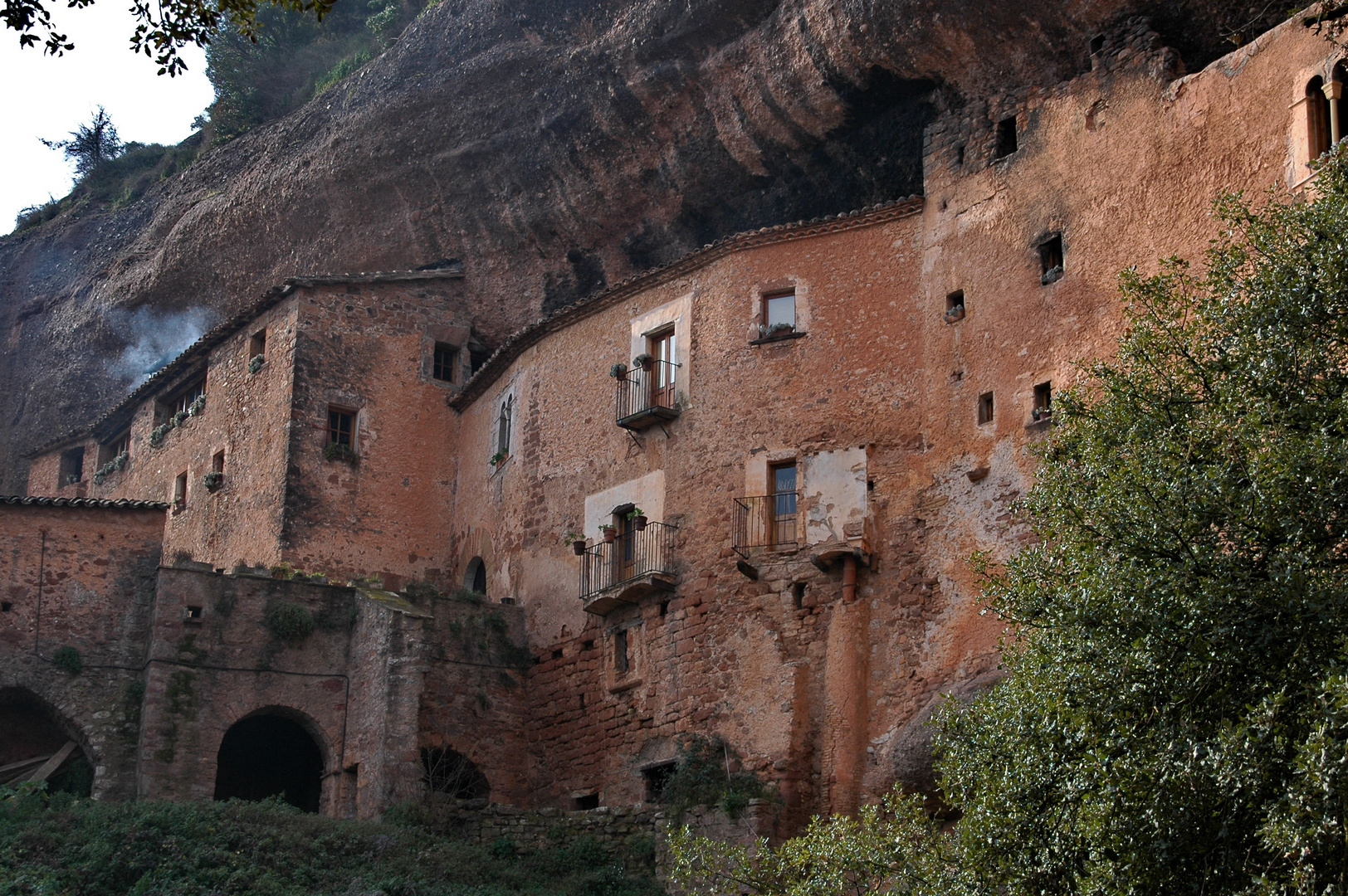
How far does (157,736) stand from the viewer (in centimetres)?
2534

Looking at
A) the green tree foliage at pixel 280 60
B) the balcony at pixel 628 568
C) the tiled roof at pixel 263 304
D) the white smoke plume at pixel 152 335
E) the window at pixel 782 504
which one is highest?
the green tree foliage at pixel 280 60

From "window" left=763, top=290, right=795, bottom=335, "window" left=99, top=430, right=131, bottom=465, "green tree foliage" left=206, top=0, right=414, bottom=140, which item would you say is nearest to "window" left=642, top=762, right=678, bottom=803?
"window" left=763, top=290, right=795, bottom=335

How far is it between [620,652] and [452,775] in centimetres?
321

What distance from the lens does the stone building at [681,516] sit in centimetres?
2186

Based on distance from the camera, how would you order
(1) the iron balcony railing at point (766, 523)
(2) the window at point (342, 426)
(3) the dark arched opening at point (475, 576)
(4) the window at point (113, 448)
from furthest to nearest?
(4) the window at point (113, 448), (2) the window at point (342, 426), (3) the dark arched opening at point (475, 576), (1) the iron balcony railing at point (766, 523)

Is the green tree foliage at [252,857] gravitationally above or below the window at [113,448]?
below

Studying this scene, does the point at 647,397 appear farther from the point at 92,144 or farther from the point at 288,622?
the point at 92,144

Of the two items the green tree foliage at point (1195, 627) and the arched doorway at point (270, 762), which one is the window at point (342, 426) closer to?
the arched doorway at point (270, 762)

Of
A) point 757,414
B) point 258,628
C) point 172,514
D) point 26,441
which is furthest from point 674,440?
point 26,441

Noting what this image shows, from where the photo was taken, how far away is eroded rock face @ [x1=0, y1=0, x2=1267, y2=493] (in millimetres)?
24281

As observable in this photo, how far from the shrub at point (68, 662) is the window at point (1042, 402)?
608 inches

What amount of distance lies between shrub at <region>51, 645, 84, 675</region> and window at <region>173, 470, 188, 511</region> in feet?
26.6

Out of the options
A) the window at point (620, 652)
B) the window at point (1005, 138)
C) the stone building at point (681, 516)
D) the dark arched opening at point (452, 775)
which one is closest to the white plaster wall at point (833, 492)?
the stone building at point (681, 516)

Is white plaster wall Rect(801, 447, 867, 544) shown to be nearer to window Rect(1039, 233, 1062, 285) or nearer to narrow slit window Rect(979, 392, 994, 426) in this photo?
narrow slit window Rect(979, 392, 994, 426)
